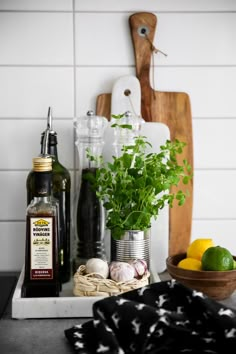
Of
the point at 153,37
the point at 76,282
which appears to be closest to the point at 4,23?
the point at 153,37

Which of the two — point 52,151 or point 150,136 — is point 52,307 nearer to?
point 52,151

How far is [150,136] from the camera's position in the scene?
1454mm

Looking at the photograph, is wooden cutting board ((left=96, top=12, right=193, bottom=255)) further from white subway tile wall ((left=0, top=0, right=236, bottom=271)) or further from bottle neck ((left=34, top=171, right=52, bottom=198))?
bottle neck ((left=34, top=171, right=52, bottom=198))

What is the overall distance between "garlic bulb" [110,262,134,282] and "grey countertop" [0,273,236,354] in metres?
0.10

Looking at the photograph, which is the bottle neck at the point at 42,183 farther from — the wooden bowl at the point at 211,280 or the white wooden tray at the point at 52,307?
the wooden bowl at the point at 211,280

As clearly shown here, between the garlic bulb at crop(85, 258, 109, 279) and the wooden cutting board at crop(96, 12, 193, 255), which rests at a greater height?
the wooden cutting board at crop(96, 12, 193, 255)

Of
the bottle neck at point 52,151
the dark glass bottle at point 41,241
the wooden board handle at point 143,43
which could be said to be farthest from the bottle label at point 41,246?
the wooden board handle at point 143,43

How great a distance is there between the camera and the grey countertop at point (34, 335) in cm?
103

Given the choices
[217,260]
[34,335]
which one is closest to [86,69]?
[217,260]

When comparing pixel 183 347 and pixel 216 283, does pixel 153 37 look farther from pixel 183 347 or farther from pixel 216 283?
pixel 183 347

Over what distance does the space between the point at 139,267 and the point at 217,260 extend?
160 mm

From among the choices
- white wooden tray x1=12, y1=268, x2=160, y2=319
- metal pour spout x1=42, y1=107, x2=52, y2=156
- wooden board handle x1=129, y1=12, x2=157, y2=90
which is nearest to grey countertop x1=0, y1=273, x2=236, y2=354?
white wooden tray x1=12, y1=268, x2=160, y2=319

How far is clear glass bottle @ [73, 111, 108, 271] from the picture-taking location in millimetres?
1384

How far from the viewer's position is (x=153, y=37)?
1.49 metres
